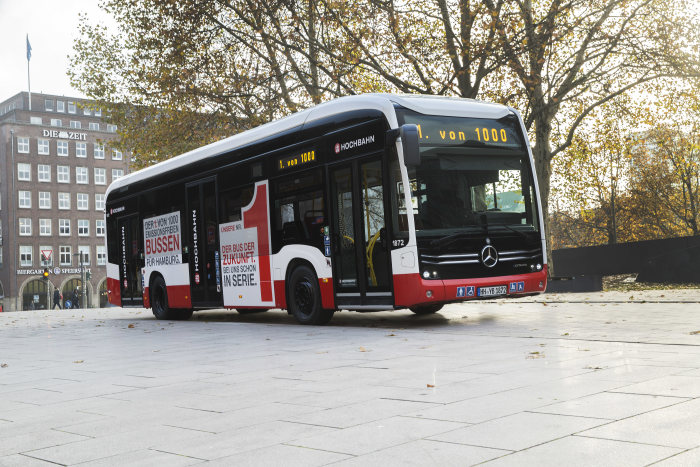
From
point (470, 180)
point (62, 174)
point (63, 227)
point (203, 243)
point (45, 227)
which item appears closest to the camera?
point (470, 180)

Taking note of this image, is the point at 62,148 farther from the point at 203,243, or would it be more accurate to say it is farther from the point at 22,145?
the point at 203,243

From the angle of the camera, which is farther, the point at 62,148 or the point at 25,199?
the point at 62,148

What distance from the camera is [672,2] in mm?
24719

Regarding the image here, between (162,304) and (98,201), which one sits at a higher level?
(98,201)

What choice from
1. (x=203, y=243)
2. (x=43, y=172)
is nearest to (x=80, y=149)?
(x=43, y=172)

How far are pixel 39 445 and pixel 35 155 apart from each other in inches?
3296

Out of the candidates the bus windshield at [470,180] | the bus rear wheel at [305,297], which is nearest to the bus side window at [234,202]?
the bus rear wheel at [305,297]

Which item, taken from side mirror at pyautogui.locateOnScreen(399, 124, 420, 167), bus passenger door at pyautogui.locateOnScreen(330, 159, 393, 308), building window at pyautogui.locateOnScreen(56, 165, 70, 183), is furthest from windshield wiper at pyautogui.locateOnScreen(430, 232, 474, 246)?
building window at pyautogui.locateOnScreen(56, 165, 70, 183)

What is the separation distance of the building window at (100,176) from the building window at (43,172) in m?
5.21

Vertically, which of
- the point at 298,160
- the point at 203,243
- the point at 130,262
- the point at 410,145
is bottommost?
the point at 130,262

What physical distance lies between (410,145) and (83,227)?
79899 mm

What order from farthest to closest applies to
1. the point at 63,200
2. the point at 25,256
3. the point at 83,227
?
the point at 83,227, the point at 63,200, the point at 25,256

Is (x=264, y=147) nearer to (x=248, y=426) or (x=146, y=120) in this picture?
(x=248, y=426)

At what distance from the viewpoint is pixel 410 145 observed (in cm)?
1113
